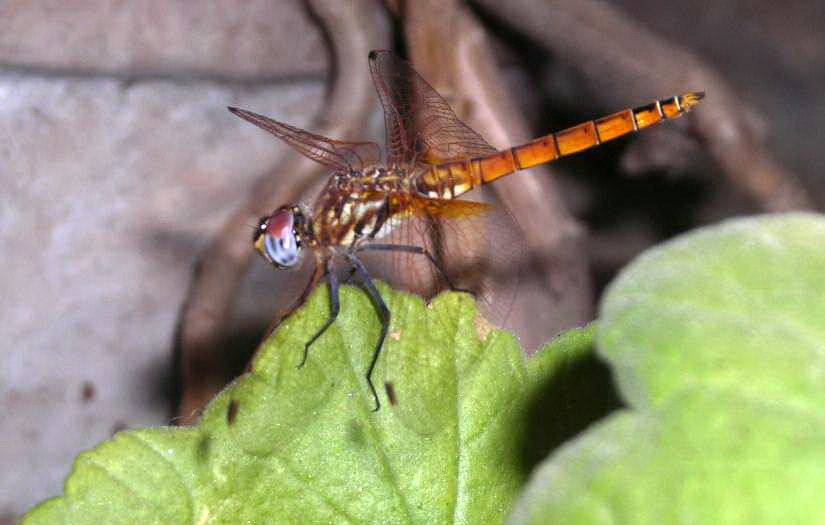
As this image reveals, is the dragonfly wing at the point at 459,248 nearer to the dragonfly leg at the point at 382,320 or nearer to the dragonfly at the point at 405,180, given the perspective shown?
the dragonfly at the point at 405,180

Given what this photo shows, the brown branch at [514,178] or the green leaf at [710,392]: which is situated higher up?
the brown branch at [514,178]

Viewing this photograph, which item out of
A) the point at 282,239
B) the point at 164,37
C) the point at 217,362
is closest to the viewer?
the point at 282,239

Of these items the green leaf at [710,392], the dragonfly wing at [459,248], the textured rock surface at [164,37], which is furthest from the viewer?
the textured rock surface at [164,37]

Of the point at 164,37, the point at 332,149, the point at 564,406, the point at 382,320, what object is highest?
the point at 164,37

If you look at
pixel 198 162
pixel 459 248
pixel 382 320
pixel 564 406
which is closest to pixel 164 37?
pixel 198 162

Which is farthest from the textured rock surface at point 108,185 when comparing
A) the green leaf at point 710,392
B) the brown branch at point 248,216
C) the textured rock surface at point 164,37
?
the green leaf at point 710,392

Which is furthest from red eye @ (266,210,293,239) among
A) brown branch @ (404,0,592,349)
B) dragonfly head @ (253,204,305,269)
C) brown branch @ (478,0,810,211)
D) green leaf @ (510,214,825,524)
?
brown branch @ (478,0,810,211)

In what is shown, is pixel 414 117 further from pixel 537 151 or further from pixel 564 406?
pixel 564 406
